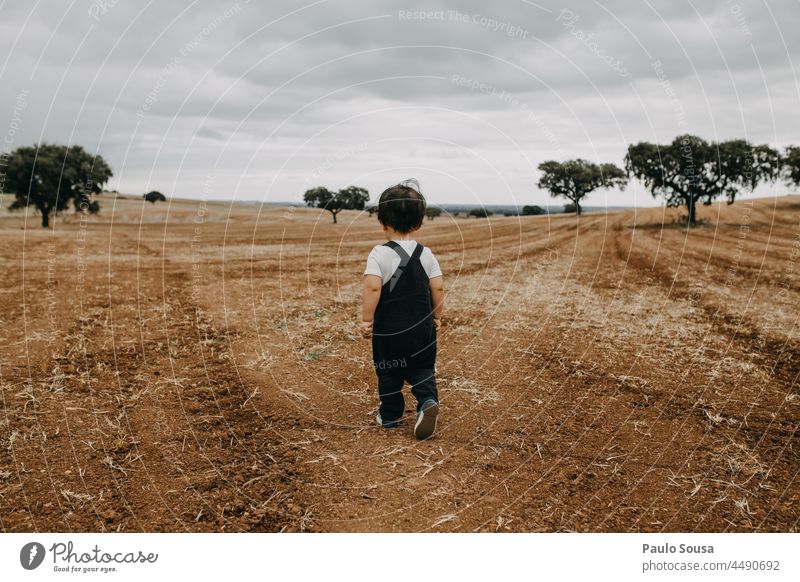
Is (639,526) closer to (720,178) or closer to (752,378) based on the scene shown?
(752,378)

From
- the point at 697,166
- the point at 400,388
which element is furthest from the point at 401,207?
the point at 697,166

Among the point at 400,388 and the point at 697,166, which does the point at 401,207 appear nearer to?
the point at 400,388

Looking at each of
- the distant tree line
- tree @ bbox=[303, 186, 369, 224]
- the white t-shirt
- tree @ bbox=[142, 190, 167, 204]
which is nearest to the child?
the white t-shirt

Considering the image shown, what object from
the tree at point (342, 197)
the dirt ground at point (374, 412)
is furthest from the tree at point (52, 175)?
the dirt ground at point (374, 412)

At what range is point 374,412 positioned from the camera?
20.8 feet

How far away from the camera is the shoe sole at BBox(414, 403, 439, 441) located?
5434 millimetres

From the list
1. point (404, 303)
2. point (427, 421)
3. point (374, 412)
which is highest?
point (404, 303)

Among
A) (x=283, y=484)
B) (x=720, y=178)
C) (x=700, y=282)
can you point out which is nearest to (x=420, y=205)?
(x=283, y=484)

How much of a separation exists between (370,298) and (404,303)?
1.24ft

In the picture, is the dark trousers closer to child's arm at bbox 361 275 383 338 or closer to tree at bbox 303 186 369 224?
child's arm at bbox 361 275 383 338

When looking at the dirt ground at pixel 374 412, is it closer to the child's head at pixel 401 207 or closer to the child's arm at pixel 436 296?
the child's arm at pixel 436 296

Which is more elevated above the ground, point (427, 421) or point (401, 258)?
point (401, 258)
